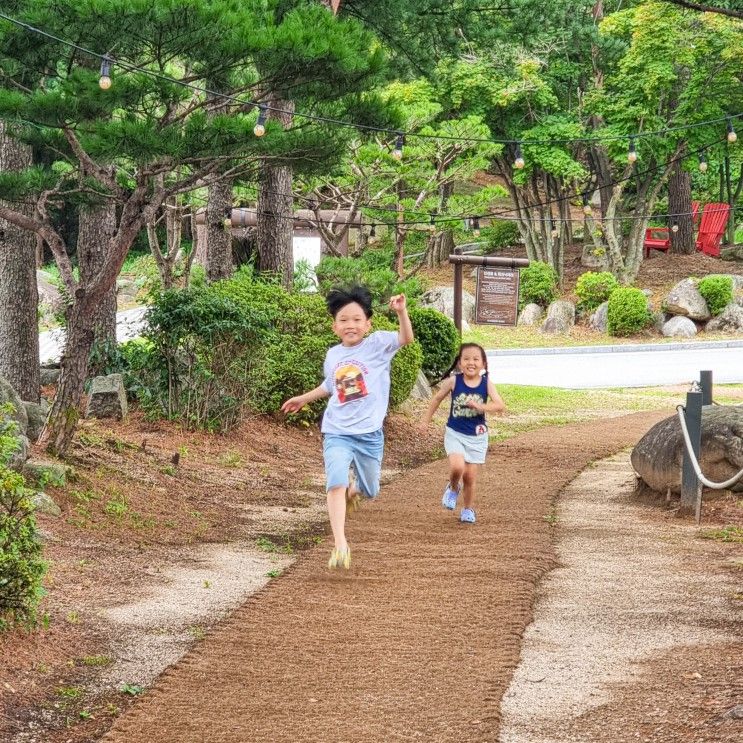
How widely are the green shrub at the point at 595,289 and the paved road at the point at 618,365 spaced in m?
3.52

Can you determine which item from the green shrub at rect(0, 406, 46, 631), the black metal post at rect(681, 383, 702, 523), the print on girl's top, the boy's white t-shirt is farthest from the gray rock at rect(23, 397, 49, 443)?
the black metal post at rect(681, 383, 702, 523)

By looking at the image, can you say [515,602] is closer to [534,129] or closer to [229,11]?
[229,11]

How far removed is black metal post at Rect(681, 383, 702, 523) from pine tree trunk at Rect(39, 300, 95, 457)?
4673mm

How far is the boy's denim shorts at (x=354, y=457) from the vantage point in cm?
642

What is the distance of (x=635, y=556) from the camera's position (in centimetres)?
720

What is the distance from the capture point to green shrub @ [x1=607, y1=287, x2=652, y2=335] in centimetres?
3127

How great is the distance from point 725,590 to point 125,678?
321cm

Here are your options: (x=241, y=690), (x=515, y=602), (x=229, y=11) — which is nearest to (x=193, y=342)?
(x=229, y=11)

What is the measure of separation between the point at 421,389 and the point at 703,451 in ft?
30.9

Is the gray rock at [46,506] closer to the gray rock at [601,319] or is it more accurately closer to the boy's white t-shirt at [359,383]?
the boy's white t-shirt at [359,383]

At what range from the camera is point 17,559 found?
191 inches

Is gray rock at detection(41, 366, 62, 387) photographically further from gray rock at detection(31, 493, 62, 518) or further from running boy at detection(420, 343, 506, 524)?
running boy at detection(420, 343, 506, 524)

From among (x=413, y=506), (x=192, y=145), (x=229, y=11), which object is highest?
(x=229, y=11)

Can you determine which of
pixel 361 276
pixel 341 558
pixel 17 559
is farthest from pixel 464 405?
pixel 361 276
